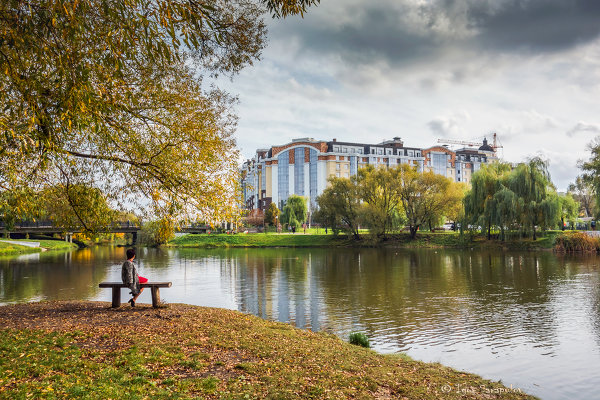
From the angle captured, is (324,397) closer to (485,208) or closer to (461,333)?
(461,333)

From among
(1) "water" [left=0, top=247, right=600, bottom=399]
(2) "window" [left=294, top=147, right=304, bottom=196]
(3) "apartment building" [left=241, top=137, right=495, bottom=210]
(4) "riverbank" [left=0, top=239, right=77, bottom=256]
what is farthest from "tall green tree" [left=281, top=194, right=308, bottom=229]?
(1) "water" [left=0, top=247, right=600, bottom=399]

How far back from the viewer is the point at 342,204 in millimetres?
80812

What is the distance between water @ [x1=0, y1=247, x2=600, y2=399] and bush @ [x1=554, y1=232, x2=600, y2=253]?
11.7m

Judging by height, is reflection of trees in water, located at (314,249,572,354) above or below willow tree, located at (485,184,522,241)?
below

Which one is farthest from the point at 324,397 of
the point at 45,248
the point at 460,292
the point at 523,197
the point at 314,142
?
the point at 314,142

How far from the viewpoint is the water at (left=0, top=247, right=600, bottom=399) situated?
1290cm

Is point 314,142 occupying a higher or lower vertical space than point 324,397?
higher

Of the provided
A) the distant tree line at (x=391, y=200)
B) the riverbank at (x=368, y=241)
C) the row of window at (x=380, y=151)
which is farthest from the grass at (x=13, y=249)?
the row of window at (x=380, y=151)

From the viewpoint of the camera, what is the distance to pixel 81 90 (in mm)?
7102

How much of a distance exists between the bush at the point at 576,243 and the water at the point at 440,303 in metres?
11.7

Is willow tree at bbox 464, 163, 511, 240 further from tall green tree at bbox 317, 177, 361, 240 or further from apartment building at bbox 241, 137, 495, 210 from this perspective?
apartment building at bbox 241, 137, 495, 210

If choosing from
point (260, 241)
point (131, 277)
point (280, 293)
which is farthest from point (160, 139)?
point (260, 241)

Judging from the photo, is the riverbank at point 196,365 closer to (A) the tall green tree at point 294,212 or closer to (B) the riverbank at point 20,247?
(B) the riverbank at point 20,247

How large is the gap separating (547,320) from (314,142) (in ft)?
418
